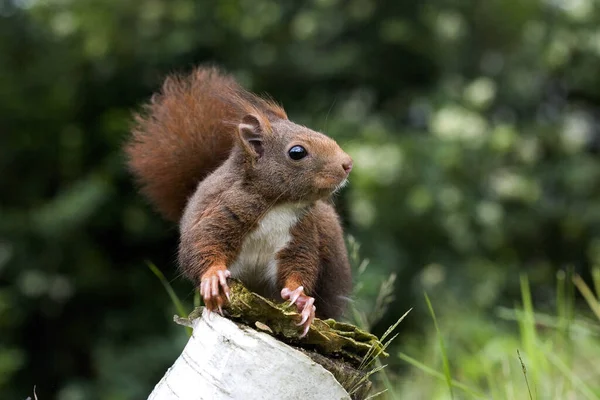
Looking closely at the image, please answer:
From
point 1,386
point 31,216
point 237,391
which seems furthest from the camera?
point 31,216

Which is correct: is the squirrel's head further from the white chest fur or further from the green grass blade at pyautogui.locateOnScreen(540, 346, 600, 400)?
→ the green grass blade at pyautogui.locateOnScreen(540, 346, 600, 400)

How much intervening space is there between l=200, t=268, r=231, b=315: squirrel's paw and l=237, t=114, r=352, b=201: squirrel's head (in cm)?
21

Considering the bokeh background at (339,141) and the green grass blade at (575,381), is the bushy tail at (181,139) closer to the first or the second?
the green grass blade at (575,381)

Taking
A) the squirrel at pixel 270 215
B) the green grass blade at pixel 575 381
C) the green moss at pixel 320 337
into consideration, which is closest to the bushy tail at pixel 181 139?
the squirrel at pixel 270 215

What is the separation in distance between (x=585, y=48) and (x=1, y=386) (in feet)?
10.6

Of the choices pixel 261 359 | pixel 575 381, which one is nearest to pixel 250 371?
pixel 261 359

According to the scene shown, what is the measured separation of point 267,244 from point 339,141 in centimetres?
204

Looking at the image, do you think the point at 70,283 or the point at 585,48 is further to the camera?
the point at 585,48

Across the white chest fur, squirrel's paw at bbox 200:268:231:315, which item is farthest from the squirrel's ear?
squirrel's paw at bbox 200:268:231:315

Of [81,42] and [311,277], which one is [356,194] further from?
[311,277]

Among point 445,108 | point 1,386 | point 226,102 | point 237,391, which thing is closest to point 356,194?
point 445,108

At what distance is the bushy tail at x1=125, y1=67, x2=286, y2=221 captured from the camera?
1601mm

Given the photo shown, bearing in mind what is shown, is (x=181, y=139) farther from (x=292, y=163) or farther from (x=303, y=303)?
(x=303, y=303)

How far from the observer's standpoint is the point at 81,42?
3832mm
